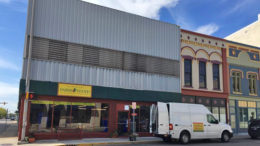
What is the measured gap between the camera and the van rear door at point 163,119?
15.6m


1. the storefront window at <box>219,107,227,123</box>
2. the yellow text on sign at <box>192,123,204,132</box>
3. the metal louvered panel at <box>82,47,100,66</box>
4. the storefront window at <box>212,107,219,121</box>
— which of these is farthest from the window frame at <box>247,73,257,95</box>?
the metal louvered panel at <box>82,47,100,66</box>

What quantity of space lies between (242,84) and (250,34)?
2748 cm

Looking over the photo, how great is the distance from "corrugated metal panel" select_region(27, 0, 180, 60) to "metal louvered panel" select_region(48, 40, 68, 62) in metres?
0.36

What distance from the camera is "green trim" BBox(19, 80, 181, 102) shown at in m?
15.8

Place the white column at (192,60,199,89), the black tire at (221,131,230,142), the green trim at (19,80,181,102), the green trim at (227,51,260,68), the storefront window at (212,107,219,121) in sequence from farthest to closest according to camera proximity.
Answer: the green trim at (227,51,260,68) → the storefront window at (212,107,219,121) → the white column at (192,60,199,89) → the black tire at (221,131,230,142) → the green trim at (19,80,181,102)

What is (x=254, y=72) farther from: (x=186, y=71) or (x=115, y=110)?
(x=115, y=110)

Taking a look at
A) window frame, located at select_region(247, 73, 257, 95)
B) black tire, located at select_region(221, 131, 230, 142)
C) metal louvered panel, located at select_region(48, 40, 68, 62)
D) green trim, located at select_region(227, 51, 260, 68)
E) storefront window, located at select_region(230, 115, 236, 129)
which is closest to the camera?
metal louvered panel, located at select_region(48, 40, 68, 62)

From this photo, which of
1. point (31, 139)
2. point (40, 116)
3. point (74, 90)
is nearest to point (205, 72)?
point (74, 90)

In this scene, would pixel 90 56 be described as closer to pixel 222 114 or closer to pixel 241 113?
pixel 222 114

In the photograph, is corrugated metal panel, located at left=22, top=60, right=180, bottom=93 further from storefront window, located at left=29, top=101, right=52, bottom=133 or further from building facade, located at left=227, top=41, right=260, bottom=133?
building facade, located at left=227, top=41, right=260, bottom=133

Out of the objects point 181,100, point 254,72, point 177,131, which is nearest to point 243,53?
point 254,72

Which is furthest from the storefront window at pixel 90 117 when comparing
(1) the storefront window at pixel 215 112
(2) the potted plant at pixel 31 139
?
(1) the storefront window at pixel 215 112

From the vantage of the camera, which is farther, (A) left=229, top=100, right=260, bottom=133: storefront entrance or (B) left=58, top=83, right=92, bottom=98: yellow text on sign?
(A) left=229, top=100, right=260, bottom=133: storefront entrance

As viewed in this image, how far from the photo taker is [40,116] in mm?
15766
